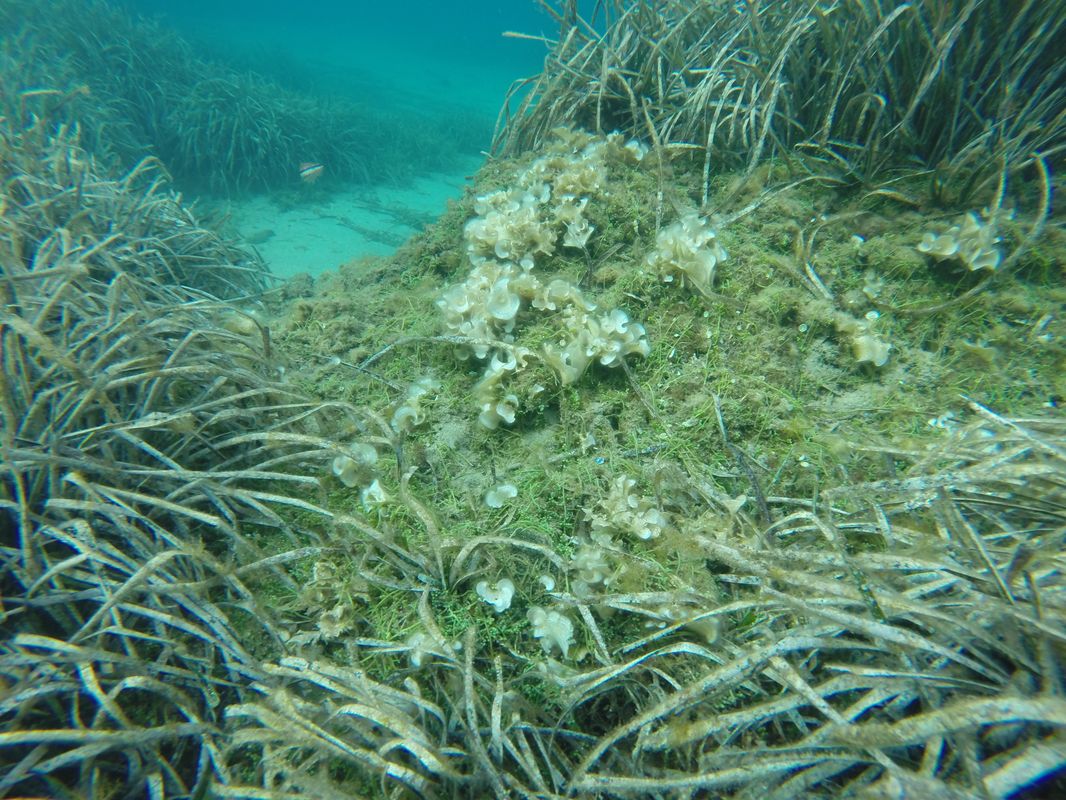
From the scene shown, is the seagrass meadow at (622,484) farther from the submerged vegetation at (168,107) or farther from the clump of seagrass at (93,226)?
the submerged vegetation at (168,107)

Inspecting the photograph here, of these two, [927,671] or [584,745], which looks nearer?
[927,671]

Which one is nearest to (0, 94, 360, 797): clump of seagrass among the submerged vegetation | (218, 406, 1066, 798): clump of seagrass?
(218, 406, 1066, 798): clump of seagrass

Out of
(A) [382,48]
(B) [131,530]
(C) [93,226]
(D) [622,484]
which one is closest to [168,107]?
(C) [93,226]

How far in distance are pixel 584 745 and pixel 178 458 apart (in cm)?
230

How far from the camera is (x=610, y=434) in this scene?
2.43 m

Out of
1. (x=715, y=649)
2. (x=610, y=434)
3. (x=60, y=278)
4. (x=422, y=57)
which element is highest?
(x=422, y=57)

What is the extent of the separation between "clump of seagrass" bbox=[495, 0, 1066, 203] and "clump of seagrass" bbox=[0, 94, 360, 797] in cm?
340

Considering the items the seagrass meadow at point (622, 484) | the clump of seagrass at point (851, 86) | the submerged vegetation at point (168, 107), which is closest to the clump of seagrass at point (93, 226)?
the seagrass meadow at point (622, 484)

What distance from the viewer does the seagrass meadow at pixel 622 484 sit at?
1.55 metres

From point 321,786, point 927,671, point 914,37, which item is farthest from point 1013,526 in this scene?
point 914,37

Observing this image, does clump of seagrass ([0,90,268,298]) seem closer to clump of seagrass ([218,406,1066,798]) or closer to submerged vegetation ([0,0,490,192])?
clump of seagrass ([218,406,1066,798])

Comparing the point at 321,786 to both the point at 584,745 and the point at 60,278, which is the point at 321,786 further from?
the point at 60,278

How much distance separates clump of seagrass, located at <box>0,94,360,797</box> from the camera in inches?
67.7

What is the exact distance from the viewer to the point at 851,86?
10.4ft
